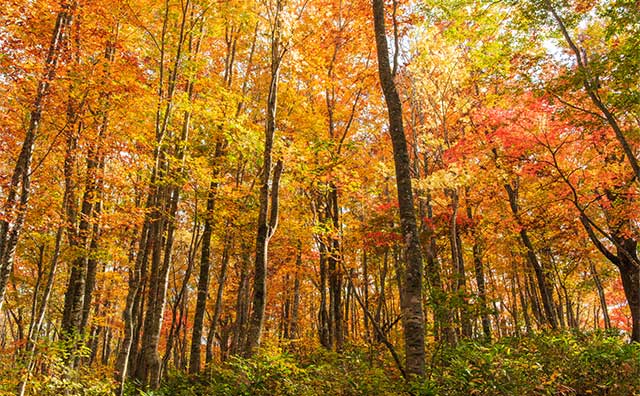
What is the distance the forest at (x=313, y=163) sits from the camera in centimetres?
702

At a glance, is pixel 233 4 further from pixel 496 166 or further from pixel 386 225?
pixel 496 166

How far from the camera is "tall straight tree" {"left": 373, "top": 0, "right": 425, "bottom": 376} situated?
6.15 m

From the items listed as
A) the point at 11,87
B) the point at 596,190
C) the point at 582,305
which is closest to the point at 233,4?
the point at 11,87

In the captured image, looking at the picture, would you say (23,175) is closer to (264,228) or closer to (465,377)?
(264,228)

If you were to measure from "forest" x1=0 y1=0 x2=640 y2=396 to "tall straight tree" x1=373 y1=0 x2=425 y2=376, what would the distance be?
0.03 m

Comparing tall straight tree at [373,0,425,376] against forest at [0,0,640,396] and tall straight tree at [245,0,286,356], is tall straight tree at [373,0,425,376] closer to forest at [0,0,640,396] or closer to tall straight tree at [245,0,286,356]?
forest at [0,0,640,396]

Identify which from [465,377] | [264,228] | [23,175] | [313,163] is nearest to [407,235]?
[465,377]

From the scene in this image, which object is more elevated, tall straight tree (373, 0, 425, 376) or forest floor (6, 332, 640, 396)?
tall straight tree (373, 0, 425, 376)

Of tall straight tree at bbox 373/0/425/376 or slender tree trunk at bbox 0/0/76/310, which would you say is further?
slender tree trunk at bbox 0/0/76/310

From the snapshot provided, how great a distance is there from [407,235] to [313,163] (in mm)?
4986

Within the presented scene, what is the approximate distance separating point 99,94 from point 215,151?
15.6 feet

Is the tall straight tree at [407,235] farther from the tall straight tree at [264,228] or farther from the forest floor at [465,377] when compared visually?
the tall straight tree at [264,228]

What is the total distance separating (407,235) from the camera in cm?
669

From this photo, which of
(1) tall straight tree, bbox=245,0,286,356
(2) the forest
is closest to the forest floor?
(2) the forest
